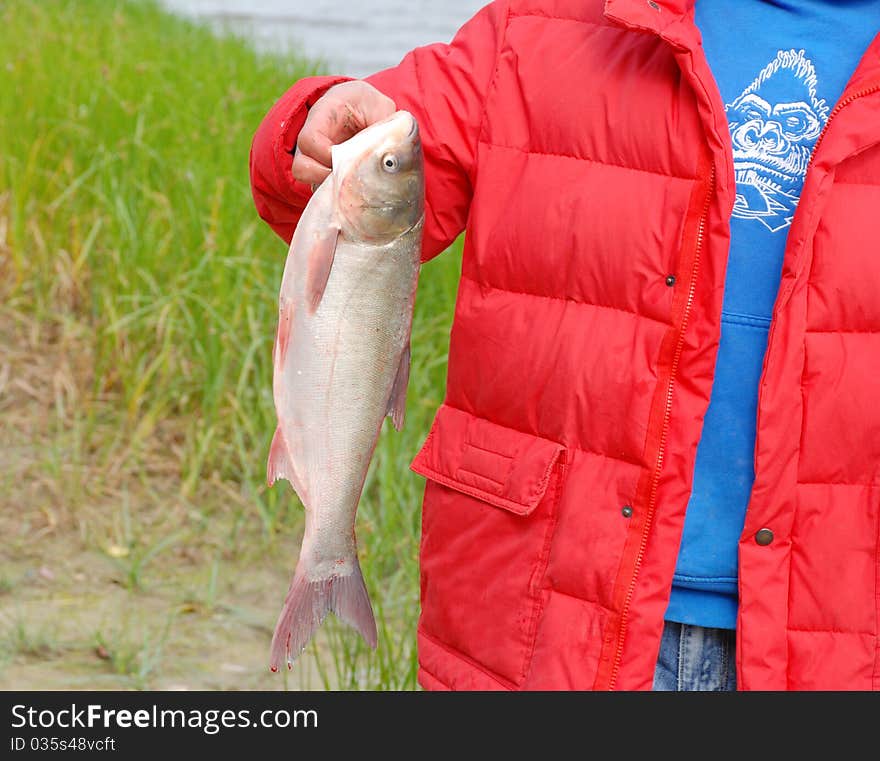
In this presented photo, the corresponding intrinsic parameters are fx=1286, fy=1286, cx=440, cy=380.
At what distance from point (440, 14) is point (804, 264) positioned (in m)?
7.09

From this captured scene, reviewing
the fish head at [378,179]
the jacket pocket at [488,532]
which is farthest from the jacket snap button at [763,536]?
the fish head at [378,179]

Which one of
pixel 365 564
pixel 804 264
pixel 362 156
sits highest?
pixel 362 156

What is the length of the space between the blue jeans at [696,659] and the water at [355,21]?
648 centimetres

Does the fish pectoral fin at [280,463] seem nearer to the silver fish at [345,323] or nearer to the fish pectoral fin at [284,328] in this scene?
the silver fish at [345,323]

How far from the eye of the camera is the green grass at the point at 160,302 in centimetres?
411

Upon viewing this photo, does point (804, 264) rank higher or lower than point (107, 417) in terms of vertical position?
higher

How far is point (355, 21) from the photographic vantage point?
8719mm

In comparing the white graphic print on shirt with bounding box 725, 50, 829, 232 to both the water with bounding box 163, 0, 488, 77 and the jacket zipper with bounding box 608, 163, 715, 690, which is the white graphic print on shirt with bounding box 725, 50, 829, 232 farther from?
the water with bounding box 163, 0, 488, 77

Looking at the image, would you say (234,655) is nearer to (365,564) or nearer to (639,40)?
(365,564)

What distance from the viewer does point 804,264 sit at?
1717 mm

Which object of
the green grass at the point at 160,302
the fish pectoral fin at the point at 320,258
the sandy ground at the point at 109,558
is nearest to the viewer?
the fish pectoral fin at the point at 320,258

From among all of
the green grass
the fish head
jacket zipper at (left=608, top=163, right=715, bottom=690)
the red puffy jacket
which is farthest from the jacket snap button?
the green grass

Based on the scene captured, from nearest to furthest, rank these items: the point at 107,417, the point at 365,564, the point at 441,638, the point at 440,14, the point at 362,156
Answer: the point at 362,156, the point at 441,638, the point at 365,564, the point at 107,417, the point at 440,14
